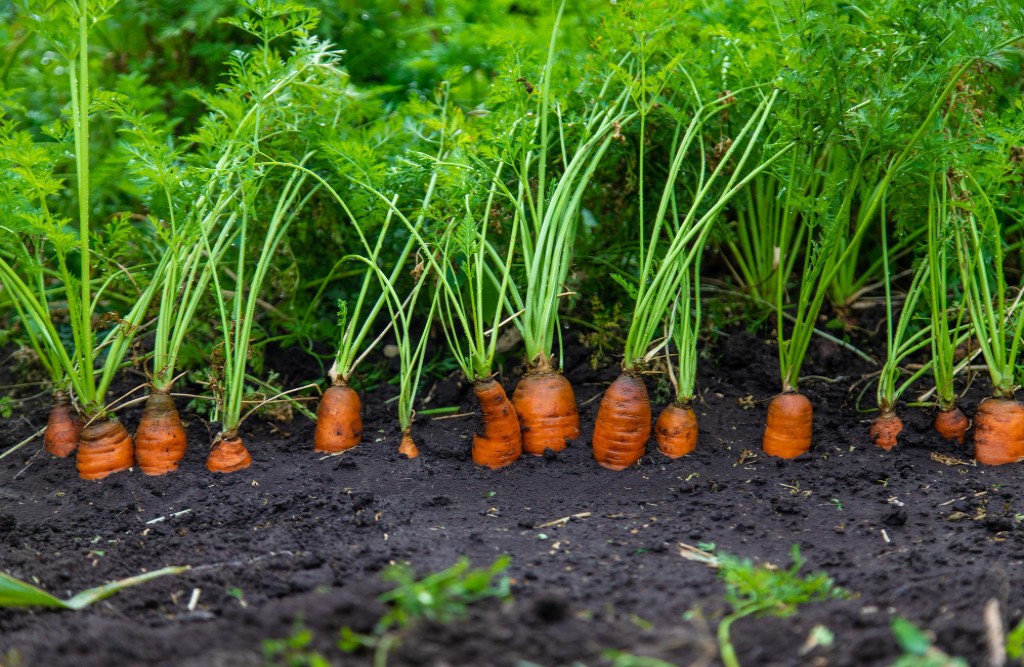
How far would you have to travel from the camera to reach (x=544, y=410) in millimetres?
2219

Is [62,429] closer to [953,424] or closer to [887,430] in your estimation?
[887,430]

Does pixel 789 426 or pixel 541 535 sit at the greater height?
pixel 789 426

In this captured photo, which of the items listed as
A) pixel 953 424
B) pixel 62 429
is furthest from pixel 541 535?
pixel 62 429

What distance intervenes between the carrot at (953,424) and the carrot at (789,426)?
33 cm

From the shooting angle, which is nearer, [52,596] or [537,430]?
[52,596]

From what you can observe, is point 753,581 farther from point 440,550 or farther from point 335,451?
point 335,451

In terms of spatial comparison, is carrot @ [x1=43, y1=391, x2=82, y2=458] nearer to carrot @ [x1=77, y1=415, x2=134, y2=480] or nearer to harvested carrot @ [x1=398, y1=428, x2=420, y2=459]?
carrot @ [x1=77, y1=415, x2=134, y2=480]

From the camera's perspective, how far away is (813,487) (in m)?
2.07

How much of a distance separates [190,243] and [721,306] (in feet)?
5.09

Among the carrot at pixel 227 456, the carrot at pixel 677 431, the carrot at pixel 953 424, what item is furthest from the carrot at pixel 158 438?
the carrot at pixel 953 424

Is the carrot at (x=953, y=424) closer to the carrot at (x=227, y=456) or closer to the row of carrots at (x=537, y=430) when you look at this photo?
the row of carrots at (x=537, y=430)

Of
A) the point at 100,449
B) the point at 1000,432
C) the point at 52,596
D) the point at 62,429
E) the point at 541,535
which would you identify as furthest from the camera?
the point at 62,429

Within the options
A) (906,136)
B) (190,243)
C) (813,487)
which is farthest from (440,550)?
(906,136)

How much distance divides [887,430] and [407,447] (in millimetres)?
1211
